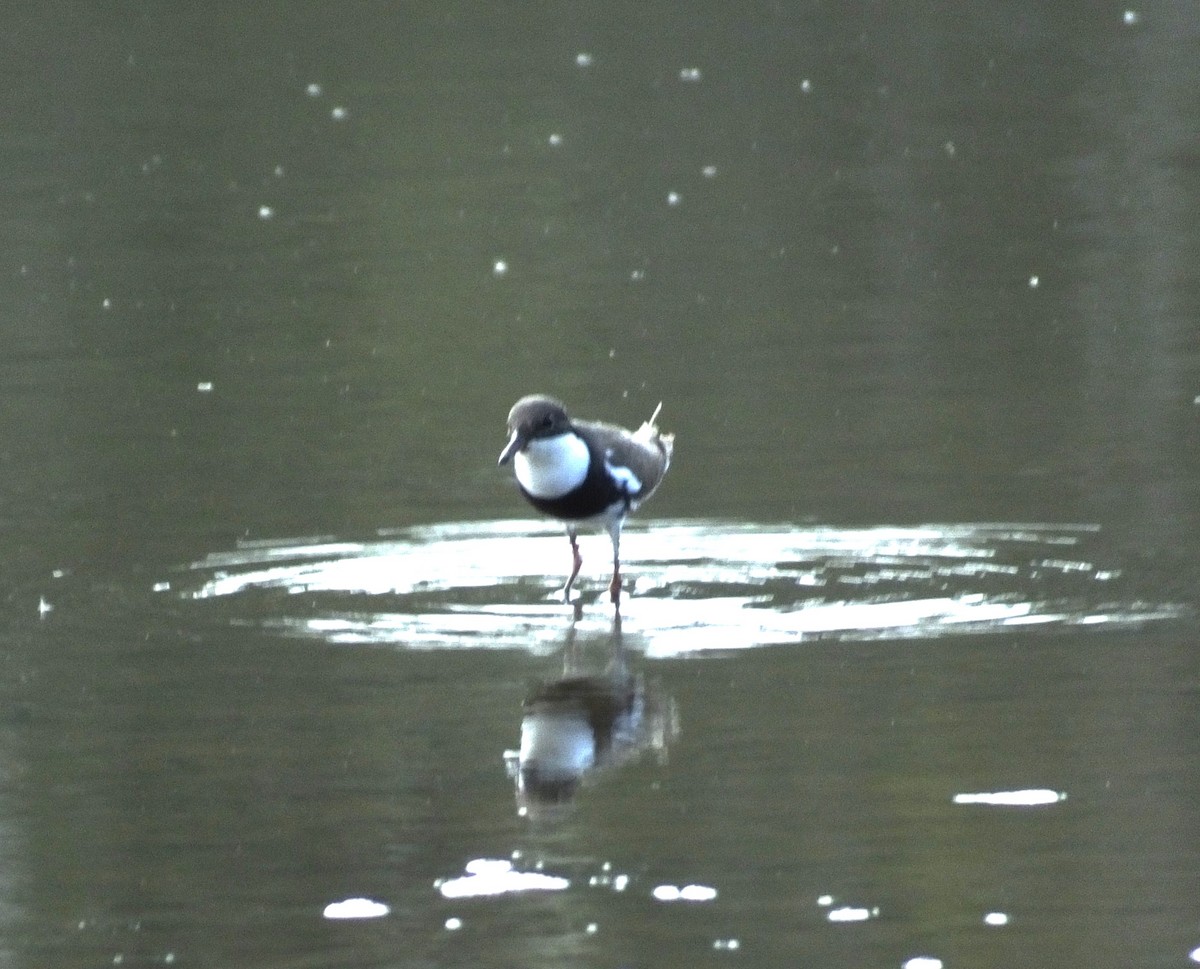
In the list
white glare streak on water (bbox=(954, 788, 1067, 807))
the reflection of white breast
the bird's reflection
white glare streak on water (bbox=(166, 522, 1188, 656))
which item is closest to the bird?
the reflection of white breast

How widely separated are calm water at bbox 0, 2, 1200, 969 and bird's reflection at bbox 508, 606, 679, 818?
0.04 m

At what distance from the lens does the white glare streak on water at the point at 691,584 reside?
1046 centimetres

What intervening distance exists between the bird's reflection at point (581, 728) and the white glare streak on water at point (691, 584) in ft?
1.31

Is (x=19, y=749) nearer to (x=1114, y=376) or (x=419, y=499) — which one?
Answer: (x=419, y=499)

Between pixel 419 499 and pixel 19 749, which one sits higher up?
pixel 419 499

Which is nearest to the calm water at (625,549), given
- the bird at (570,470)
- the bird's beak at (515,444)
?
the bird at (570,470)

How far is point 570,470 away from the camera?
1105cm

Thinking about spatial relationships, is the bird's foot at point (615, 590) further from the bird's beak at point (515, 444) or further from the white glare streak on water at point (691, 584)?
the bird's beak at point (515, 444)

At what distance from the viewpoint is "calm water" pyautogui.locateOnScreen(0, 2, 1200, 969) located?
783 cm

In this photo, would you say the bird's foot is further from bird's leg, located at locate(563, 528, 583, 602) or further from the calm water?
bird's leg, located at locate(563, 528, 583, 602)

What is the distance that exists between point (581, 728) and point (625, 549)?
2.67 meters

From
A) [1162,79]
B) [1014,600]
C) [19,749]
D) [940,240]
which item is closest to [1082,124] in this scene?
[1162,79]

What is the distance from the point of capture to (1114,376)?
591 inches

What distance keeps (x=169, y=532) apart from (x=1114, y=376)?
5.33m
